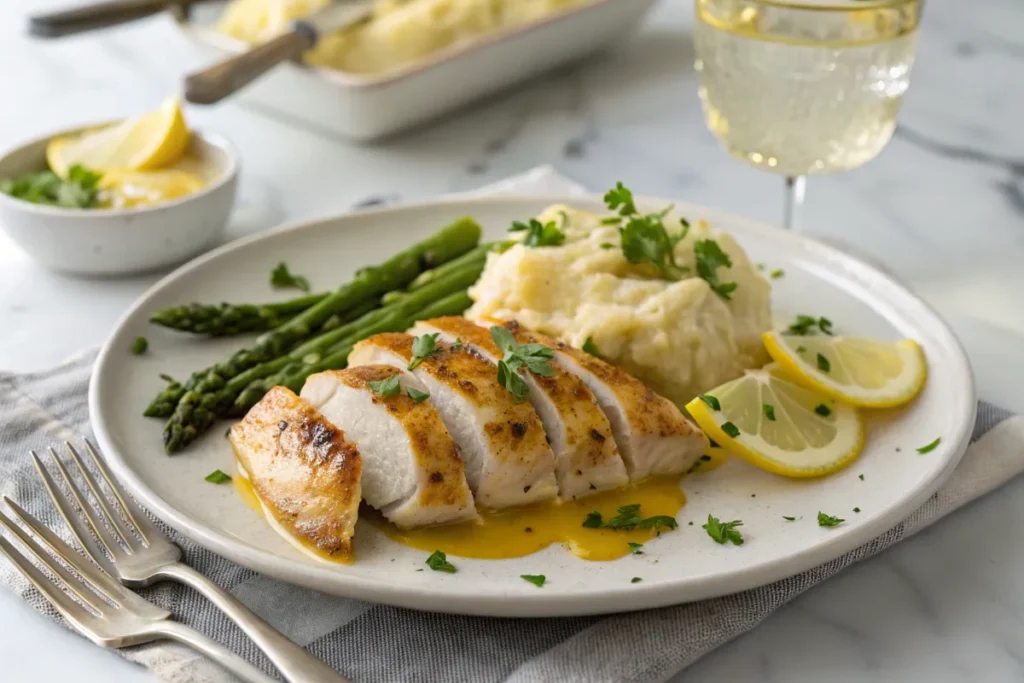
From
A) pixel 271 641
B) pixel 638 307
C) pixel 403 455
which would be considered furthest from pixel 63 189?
pixel 271 641

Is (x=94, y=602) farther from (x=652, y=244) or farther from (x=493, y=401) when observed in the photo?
(x=652, y=244)

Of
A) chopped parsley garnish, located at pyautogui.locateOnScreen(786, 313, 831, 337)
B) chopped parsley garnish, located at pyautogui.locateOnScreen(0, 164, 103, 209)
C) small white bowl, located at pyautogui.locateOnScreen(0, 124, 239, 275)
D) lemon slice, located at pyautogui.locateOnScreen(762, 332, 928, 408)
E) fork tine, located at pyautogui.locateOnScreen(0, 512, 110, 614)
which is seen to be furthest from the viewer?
chopped parsley garnish, located at pyautogui.locateOnScreen(0, 164, 103, 209)

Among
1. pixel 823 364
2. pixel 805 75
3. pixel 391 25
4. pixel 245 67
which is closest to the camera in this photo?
pixel 823 364

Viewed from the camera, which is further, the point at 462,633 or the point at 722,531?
the point at 722,531

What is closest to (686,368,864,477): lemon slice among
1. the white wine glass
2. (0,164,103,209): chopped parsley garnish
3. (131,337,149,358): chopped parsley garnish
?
the white wine glass

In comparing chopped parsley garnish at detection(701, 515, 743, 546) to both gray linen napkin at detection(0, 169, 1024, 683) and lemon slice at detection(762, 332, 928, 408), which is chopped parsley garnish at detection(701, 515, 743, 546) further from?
lemon slice at detection(762, 332, 928, 408)

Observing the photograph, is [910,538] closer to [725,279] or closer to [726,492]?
[726,492]

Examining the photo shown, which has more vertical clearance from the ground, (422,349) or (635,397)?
(422,349)
